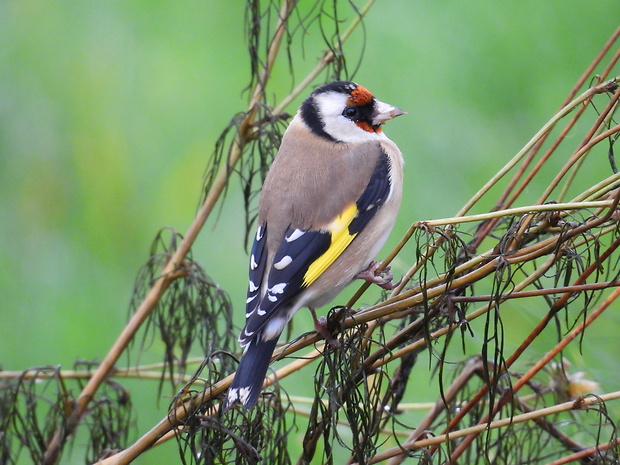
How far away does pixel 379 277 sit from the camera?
246cm

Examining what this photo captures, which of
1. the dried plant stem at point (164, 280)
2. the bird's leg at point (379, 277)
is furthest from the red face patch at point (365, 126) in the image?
the bird's leg at point (379, 277)

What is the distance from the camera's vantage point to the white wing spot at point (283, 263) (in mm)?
2471

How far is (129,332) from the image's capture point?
2.54 meters

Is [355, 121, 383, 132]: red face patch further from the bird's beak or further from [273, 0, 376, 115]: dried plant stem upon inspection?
[273, 0, 376, 115]: dried plant stem

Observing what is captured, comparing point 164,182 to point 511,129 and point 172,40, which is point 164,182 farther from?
point 511,129

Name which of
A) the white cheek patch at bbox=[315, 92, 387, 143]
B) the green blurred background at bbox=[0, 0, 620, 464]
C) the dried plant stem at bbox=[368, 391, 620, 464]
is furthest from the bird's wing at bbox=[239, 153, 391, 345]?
the green blurred background at bbox=[0, 0, 620, 464]

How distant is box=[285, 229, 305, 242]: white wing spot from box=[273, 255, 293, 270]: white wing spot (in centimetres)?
8

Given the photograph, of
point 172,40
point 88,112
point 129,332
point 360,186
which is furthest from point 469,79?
point 129,332

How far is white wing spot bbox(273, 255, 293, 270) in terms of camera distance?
2471 mm

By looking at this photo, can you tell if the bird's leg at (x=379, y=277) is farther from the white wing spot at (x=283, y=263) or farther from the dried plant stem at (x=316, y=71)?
the dried plant stem at (x=316, y=71)

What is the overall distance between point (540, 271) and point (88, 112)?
423cm

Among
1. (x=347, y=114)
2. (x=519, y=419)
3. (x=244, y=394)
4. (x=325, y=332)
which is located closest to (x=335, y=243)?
(x=325, y=332)

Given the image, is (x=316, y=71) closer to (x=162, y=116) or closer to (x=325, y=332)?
(x=325, y=332)

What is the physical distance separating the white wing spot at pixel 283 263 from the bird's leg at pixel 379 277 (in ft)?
0.68
